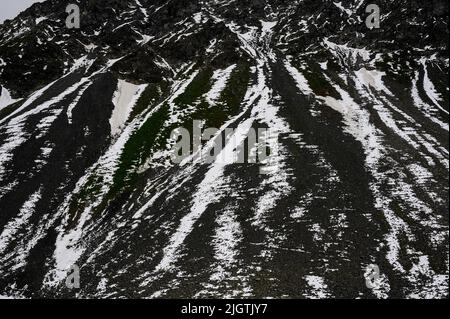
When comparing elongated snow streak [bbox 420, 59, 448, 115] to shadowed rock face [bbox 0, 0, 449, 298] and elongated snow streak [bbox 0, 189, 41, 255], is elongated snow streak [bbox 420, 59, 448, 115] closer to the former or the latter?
shadowed rock face [bbox 0, 0, 449, 298]

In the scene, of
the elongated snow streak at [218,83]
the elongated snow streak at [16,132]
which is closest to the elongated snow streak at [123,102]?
the elongated snow streak at [16,132]

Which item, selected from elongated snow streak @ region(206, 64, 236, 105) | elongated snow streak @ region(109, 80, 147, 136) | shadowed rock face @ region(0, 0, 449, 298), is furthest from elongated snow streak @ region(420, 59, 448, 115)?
elongated snow streak @ region(109, 80, 147, 136)

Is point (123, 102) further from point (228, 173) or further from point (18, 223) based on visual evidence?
point (18, 223)

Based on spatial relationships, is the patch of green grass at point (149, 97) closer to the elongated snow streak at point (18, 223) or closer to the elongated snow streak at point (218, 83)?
the elongated snow streak at point (218, 83)

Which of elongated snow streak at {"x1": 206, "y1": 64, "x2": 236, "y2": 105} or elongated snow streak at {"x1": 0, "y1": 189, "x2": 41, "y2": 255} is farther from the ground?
elongated snow streak at {"x1": 206, "y1": 64, "x2": 236, "y2": 105}

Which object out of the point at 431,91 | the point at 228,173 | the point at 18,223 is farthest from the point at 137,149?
the point at 431,91

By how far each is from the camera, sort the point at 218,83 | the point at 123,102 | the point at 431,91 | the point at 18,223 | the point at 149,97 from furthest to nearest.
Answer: the point at 218,83 → the point at 149,97 → the point at 431,91 → the point at 123,102 → the point at 18,223
